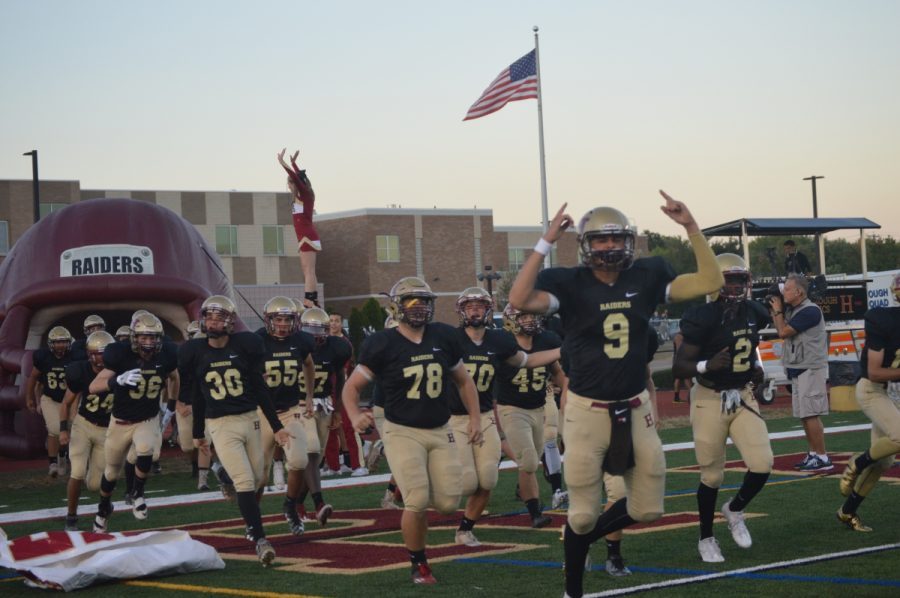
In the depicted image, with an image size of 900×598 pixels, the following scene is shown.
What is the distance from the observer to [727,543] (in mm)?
8531

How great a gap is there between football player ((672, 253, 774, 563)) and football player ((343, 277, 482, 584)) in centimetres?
168

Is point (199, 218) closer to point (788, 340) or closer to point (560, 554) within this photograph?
point (788, 340)

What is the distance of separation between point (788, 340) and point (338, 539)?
6511 mm

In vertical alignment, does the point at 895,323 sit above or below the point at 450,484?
above

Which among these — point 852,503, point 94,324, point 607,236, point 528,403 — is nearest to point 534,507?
point 528,403

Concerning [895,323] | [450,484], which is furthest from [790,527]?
[450,484]

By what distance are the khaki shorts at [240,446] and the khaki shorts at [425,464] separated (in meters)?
1.57

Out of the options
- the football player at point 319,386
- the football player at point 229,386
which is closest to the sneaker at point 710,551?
the football player at point 229,386

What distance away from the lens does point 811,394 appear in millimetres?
13258

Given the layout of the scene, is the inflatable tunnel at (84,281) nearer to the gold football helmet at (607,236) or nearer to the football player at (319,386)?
the football player at (319,386)

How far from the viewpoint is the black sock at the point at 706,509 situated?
792 centimetres

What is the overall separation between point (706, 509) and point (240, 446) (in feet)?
11.7

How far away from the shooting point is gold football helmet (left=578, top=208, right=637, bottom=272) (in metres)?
6.56

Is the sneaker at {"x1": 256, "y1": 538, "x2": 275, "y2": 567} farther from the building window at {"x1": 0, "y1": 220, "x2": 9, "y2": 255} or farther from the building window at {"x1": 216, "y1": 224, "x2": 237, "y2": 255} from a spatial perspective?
the building window at {"x1": 216, "y1": 224, "x2": 237, "y2": 255}
